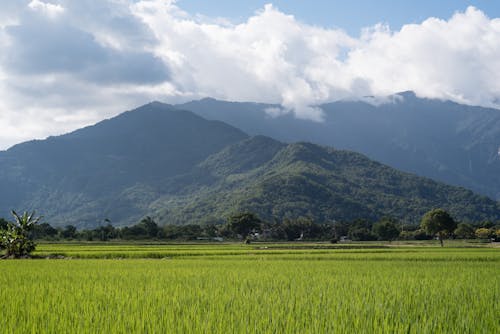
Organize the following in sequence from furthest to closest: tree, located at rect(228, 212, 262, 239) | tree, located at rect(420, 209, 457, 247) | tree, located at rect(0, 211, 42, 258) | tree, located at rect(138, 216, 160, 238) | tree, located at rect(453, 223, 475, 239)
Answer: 1. tree, located at rect(138, 216, 160, 238)
2. tree, located at rect(453, 223, 475, 239)
3. tree, located at rect(228, 212, 262, 239)
4. tree, located at rect(420, 209, 457, 247)
5. tree, located at rect(0, 211, 42, 258)

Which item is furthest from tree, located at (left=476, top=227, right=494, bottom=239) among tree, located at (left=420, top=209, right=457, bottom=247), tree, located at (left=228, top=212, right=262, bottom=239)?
tree, located at (left=228, top=212, right=262, bottom=239)

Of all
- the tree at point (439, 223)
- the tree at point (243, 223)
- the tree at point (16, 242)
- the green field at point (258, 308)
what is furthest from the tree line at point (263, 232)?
the green field at point (258, 308)

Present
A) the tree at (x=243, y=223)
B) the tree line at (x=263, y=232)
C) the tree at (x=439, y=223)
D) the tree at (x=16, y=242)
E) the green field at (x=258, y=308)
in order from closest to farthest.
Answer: the green field at (x=258, y=308) < the tree at (x=16, y=242) < the tree at (x=439, y=223) < the tree line at (x=263, y=232) < the tree at (x=243, y=223)

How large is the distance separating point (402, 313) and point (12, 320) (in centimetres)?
783

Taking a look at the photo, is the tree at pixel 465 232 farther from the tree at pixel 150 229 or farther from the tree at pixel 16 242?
the tree at pixel 16 242

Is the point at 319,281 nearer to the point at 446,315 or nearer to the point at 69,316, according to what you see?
the point at 446,315

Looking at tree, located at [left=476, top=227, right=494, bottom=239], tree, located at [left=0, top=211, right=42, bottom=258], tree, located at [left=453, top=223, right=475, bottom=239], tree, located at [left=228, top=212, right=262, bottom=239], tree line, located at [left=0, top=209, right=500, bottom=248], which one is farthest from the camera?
tree, located at [left=453, top=223, right=475, bottom=239]

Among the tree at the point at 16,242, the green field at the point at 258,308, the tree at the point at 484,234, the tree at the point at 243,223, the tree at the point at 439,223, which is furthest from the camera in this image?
the tree at the point at 243,223

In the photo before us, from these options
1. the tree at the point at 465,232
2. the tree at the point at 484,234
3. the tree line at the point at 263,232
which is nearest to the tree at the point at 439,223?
the tree line at the point at 263,232

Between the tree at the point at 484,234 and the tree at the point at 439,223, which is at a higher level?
the tree at the point at 439,223

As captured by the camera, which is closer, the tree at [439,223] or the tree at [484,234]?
the tree at [439,223]

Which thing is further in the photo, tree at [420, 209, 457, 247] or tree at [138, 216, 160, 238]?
tree at [138, 216, 160, 238]

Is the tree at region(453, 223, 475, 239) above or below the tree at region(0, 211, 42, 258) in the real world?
below

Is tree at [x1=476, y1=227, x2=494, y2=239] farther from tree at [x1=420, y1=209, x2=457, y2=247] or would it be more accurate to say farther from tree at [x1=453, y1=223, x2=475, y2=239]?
tree at [x1=420, y1=209, x2=457, y2=247]
